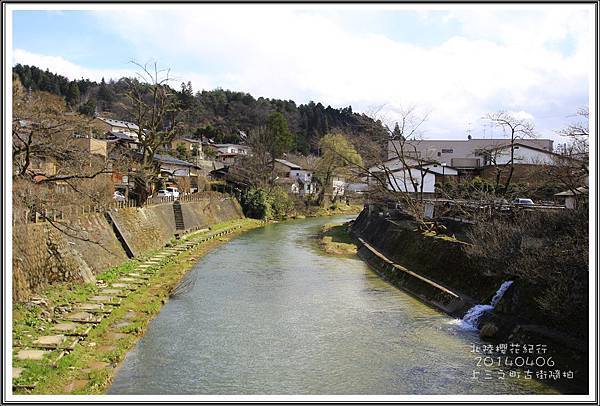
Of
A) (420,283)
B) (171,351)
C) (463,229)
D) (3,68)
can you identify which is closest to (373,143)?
(463,229)

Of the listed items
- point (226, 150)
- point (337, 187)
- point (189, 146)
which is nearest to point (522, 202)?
point (337, 187)

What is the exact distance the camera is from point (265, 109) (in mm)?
78438

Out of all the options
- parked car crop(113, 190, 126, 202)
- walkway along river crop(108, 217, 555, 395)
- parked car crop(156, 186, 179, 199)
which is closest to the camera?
walkway along river crop(108, 217, 555, 395)

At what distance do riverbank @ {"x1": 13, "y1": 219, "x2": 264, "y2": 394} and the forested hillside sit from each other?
39.2 m

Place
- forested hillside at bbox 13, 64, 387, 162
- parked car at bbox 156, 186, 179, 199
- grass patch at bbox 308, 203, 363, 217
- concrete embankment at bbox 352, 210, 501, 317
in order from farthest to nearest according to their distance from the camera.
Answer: forested hillside at bbox 13, 64, 387, 162 < grass patch at bbox 308, 203, 363, 217 < parked car at bbox 156, 186, 179, 199 < concrete embankment at bbox 352, 210, 501, 317

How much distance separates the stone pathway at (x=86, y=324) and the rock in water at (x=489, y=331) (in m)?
7.13

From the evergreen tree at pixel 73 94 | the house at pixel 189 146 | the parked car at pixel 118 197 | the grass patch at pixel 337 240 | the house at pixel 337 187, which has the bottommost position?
the grass patch at pixel 337 240

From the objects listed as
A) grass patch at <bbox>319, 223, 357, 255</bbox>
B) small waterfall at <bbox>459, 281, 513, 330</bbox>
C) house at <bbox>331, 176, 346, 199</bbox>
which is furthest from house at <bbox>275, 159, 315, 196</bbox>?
small waterfall at <bbox>459, 281, 513, 330</bbox>

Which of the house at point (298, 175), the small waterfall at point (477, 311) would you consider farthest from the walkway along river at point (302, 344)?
the house at point (298, 175)

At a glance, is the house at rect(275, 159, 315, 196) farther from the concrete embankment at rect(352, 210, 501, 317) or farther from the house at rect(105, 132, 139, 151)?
the concrete embankment at rect(352, 210, 501, 317)

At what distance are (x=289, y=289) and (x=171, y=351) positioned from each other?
19.7 feet

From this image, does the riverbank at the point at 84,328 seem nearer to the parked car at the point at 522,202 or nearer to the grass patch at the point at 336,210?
the parked car at the point at 522,202

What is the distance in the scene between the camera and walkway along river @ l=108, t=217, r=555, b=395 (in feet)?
26.8

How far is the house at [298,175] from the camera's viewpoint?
158 ft
